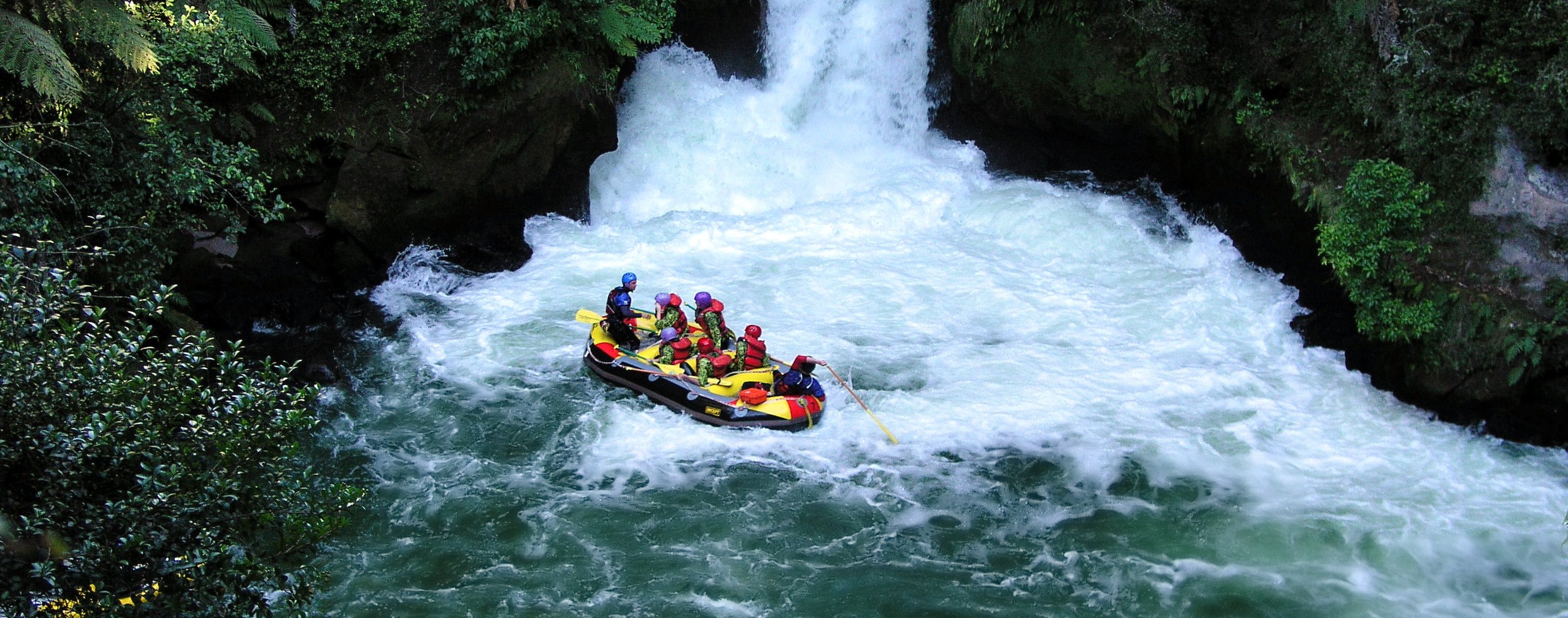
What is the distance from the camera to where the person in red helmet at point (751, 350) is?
12.3 metres

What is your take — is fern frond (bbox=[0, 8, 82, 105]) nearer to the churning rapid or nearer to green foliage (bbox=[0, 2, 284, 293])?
green foliage (bbox=[0, 2, 284, 293])

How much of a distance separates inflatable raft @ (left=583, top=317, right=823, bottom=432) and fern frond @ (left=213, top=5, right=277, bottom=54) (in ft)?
17.4

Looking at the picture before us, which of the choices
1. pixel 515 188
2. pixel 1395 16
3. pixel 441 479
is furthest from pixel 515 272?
pixel 1395 16

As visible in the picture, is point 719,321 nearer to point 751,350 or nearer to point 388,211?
point 751,350

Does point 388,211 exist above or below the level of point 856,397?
above

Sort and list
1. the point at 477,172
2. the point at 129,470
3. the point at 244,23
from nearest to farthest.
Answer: the point at 129,470
the point at 244,23
the point at 477,172

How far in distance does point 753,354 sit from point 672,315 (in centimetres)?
118

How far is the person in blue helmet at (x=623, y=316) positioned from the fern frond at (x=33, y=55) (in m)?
5.74

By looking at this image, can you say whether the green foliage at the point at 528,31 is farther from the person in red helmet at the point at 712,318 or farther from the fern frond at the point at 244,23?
the person in red helmet at the point at 712,318

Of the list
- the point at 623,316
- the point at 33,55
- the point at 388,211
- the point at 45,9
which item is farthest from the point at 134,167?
the point at 623,316

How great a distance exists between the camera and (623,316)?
43.2ft

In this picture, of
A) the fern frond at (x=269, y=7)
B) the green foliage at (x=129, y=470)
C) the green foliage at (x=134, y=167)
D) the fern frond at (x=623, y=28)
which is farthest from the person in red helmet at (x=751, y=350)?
the fern frond at (x=269, y=7)

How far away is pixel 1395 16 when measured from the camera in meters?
12.8

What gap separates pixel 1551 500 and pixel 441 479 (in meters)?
10.8
